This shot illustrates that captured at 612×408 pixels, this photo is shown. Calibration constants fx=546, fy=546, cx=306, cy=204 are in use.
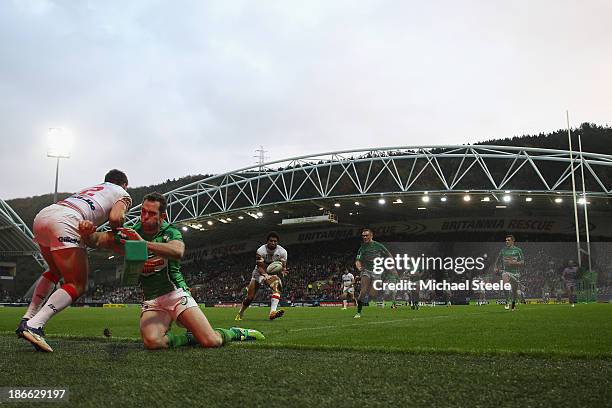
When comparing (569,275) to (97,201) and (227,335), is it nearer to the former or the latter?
(227,335)

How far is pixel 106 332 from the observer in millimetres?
6555

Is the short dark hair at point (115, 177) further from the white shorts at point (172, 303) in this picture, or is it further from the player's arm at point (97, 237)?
the white shorts at point (172, 303)

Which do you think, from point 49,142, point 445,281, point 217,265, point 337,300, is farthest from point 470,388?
point 217,265

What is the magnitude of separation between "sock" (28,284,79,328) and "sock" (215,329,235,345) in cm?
149

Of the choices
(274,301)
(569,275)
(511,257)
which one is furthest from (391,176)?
(274,301)

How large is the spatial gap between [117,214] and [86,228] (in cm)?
31

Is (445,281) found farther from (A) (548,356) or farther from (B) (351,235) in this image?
(A) (548,356)

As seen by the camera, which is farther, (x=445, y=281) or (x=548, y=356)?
(x=445, y=281)

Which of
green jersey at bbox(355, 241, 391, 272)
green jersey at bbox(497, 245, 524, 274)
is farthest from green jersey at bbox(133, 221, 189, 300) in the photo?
green jersey at bbox(497, 245, 524, 274)

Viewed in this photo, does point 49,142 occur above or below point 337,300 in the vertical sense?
above

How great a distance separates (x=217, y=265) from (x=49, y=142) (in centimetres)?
2935

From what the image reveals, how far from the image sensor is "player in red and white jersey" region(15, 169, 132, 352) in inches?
201

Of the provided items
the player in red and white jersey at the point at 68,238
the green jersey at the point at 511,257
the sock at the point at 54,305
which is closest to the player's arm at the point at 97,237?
the player in red and white jersey at the point at 68,238

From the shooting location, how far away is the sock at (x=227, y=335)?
18.4 feet
